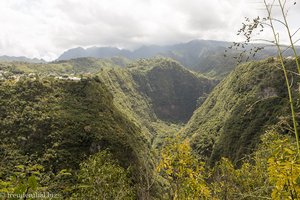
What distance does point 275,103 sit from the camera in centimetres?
16200

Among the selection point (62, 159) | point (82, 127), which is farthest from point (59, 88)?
point (62, 159)

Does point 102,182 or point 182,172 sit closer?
point 182,172

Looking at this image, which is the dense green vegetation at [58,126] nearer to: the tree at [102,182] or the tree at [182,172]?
the tree at [102,182]

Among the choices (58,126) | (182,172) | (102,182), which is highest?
(182,172)

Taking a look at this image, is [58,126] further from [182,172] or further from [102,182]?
[182,172]

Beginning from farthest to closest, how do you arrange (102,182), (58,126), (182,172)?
(58,126)
(102,182)
(182,172)

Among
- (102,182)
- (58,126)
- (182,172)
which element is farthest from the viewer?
(58,126)

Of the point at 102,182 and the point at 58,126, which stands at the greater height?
the point at 102,182

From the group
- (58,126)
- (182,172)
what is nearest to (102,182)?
(182,172)

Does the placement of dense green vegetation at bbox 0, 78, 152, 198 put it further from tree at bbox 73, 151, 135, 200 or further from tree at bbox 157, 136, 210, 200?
tree at bbox 157, 136, 210, 200

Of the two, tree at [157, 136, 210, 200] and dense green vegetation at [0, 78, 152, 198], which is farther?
Answer: dense green vegetation at [0, 78, 152, 198]

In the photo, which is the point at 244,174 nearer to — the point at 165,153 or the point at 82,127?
the point at 165,153

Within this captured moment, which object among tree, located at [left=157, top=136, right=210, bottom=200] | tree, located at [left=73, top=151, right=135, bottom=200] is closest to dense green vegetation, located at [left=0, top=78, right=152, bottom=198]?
tree, located at [left=73, top=151, right=135, bottom=200]

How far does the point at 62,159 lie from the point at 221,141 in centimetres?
11297
